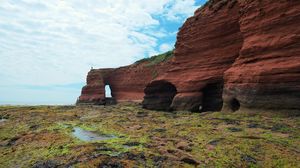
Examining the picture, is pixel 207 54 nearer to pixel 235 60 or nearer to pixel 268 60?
pixel 235 60

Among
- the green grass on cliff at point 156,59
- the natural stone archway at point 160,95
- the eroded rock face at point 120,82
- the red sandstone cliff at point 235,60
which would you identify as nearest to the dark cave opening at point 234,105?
the red sandstone cliff at point 235,60

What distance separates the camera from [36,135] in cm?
1944

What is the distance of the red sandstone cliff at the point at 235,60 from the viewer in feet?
74.4

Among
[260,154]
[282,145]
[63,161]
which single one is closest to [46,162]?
[63,161]

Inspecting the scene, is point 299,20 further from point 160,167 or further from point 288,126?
point 160,167

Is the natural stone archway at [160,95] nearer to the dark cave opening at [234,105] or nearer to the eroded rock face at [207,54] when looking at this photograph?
the eroded rock face at [207,54]

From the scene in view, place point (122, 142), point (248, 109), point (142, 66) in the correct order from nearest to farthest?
point (122, 142)
point (248, 109)
point (142, 66)

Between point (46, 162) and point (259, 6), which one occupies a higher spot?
point (259, 6)

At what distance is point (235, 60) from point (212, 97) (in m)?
5.55

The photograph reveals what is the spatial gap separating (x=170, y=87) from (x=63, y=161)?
1265 inches

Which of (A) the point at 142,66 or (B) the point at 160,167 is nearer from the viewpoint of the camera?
(B) the point at 160,167

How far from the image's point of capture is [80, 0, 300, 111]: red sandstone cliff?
2267 centimetres

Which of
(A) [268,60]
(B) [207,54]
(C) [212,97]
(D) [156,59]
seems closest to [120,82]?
(D) [156,59]

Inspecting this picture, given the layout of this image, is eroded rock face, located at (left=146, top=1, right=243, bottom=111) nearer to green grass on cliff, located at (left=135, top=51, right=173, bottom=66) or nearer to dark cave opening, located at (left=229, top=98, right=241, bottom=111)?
dark cave opening, located at (left=229, top=98, right=241, bottom=111)
